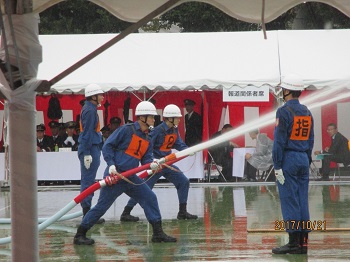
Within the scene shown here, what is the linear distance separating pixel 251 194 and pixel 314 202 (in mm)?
2314

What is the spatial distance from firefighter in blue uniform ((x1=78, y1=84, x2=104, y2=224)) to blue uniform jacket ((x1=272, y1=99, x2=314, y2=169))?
385 cm

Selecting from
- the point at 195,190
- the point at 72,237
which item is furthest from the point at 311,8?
the point at 72,237

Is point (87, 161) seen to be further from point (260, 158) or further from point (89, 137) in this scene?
point (260, 158)

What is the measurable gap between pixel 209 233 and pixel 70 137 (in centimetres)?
1144

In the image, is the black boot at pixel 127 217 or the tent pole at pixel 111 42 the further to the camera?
the black boot at pixel 127 217

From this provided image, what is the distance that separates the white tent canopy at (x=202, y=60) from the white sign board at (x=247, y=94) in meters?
0.29

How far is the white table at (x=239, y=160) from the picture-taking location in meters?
22.2

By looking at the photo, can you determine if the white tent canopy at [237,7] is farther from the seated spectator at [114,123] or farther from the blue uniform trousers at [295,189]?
the seated spectator at [114,123]

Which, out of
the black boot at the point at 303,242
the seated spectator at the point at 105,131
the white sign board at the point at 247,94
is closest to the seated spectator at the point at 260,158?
the white sign board at the point at 247,94

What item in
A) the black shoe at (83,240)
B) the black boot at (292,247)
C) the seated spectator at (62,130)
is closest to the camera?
the black boot at (292,247)

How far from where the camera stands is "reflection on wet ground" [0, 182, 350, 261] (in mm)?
10414

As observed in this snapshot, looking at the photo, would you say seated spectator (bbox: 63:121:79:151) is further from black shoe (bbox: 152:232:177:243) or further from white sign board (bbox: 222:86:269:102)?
black shoe (bbox: 152:232:177:243)

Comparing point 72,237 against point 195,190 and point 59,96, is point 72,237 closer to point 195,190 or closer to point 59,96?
point 195,190

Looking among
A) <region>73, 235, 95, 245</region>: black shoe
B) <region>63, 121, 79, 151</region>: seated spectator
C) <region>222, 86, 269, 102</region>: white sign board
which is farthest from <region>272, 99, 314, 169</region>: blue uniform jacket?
<region>63, 121, 79, 151</region>: seated spectator
